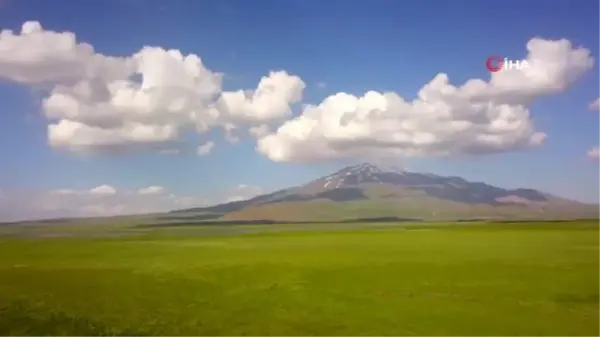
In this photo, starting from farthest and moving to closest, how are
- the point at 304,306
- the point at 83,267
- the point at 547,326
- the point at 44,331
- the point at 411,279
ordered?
the point at 83,267, the point at 411,279, the point at 304,306, the point at 547,326, the point at 44,331

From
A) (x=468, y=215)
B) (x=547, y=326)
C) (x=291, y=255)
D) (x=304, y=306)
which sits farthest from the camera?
(x=468, y=215)

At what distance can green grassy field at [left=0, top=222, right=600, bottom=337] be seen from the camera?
47.5 feet

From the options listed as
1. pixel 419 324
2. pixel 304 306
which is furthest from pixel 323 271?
pixel 419 324

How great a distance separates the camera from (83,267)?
2861 cm

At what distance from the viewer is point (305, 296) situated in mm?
19594

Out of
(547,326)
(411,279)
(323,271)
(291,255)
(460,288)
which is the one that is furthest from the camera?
(291,255)

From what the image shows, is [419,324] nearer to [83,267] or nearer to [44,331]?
[44,331]

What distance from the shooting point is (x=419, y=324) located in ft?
49.4

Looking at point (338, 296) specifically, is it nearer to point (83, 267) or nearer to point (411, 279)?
point (411, 279)

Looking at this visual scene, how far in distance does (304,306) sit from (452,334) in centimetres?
515

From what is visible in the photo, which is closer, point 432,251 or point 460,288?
point 460,288

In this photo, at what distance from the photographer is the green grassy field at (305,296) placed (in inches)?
570

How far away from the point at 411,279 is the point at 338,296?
523 cm

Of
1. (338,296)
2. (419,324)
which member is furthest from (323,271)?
(419,324)
